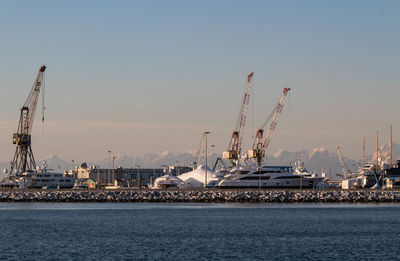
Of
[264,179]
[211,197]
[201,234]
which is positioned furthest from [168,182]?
[201,234]

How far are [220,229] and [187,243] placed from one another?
519 inches

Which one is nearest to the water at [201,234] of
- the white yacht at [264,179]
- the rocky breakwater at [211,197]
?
the rocky breakwater at [211,197]

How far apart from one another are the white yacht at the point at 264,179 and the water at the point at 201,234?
66.6 metres

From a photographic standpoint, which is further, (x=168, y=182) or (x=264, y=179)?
(x=168, y=182)

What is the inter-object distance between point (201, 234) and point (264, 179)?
349 ft

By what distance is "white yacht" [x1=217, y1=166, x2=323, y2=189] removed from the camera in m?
176

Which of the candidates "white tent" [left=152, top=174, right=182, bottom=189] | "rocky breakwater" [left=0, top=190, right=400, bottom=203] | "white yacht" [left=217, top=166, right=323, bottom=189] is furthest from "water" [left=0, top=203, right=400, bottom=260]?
"white tent" [left=152, top=174, right=182, bottom=189]

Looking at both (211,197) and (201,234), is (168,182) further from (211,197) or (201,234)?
(201,234)

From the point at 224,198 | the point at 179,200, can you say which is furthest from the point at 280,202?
the point at 179,200

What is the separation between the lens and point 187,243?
6322 cm

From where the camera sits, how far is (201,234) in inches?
2793

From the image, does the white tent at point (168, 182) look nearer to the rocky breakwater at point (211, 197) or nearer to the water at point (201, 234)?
the rocky breakwater at point (211, 197)

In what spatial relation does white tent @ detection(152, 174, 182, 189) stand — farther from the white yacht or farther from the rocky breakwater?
the rocky breakwater

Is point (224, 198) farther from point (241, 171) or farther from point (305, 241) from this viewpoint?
point (305, 241)
